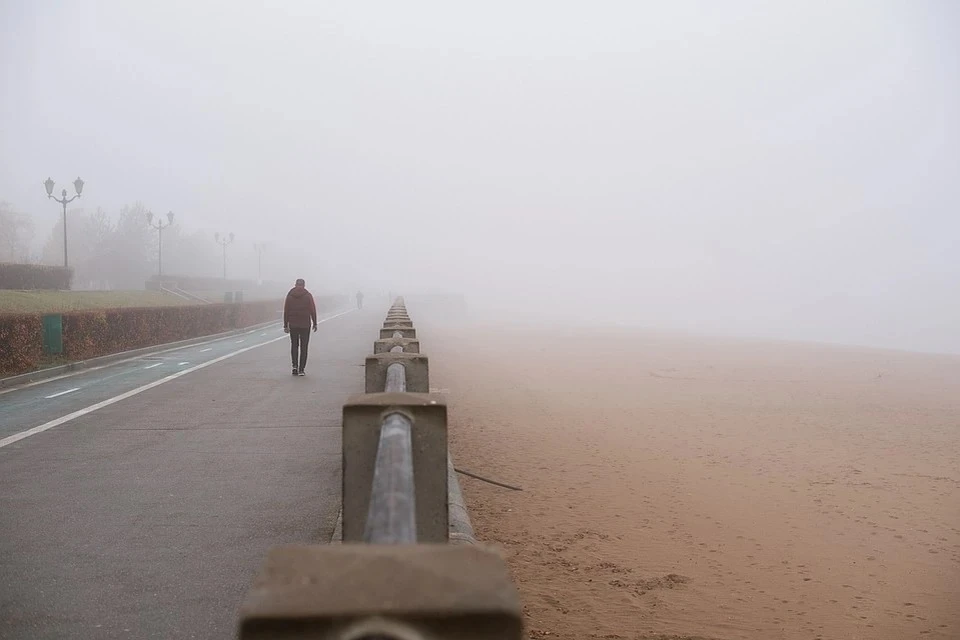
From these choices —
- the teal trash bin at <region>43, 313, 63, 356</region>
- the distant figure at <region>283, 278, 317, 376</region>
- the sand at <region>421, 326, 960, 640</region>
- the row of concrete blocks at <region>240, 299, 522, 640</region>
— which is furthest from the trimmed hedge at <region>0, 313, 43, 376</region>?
the row of concrete blocks at <region>240, 299, 522, 640</region>

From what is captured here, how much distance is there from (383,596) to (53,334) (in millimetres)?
17526

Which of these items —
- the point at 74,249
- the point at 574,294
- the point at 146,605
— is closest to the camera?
the point at 146,605

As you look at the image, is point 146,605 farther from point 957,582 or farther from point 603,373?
point 603,373

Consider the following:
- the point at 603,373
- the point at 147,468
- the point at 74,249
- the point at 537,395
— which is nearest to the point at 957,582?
the point at 147,468

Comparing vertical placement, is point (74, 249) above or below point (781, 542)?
above

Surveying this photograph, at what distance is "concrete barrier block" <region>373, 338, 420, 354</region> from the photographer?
4.72m

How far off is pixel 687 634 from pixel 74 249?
293ft

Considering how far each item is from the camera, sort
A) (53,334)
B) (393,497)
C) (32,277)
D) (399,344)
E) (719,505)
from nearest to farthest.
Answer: (393,497) < (399,344) < (719,505) < (53,334) < (32,277)

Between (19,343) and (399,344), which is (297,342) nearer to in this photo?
(19,343)

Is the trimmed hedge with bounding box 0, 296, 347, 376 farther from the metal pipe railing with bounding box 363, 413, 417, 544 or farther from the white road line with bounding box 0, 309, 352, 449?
the metal pipe railing with bounding box 363, 413, 417, 544

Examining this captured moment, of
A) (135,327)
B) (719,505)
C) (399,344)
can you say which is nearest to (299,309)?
(135,327)

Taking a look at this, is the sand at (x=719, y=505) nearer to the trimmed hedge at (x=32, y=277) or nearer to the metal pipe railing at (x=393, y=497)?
the metal pipe railing at (x=393, y=497)

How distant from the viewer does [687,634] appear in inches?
180

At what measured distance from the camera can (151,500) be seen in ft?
19.3
